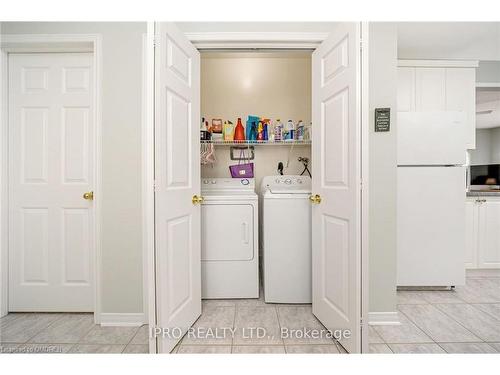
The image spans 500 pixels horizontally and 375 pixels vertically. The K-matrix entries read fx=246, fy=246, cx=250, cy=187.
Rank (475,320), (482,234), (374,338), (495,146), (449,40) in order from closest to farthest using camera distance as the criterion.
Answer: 1. (374,338)
2. (475,320)
3. (449,40)
4. (482,234)
5. (495,146)

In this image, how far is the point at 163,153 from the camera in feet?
4.59

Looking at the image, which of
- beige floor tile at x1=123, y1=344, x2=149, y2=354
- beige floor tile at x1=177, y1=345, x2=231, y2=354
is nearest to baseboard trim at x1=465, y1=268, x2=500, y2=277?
beige floor tile at x1=177, y1=345, x2=231, y2=354

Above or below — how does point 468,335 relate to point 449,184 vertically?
below

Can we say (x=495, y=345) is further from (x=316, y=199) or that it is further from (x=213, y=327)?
(x=213, y=327)

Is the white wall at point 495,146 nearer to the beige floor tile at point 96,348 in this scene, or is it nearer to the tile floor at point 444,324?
the tile floor at point 444,324

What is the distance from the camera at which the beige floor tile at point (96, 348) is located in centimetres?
155

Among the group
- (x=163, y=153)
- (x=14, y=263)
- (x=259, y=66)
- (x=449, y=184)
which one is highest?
(x=259, y=66)

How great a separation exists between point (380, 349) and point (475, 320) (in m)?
0.96

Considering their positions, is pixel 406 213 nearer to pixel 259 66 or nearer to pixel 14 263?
pixel 259 66

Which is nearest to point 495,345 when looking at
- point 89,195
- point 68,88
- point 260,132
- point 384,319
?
point 384,319

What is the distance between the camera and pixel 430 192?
2.30 metres
